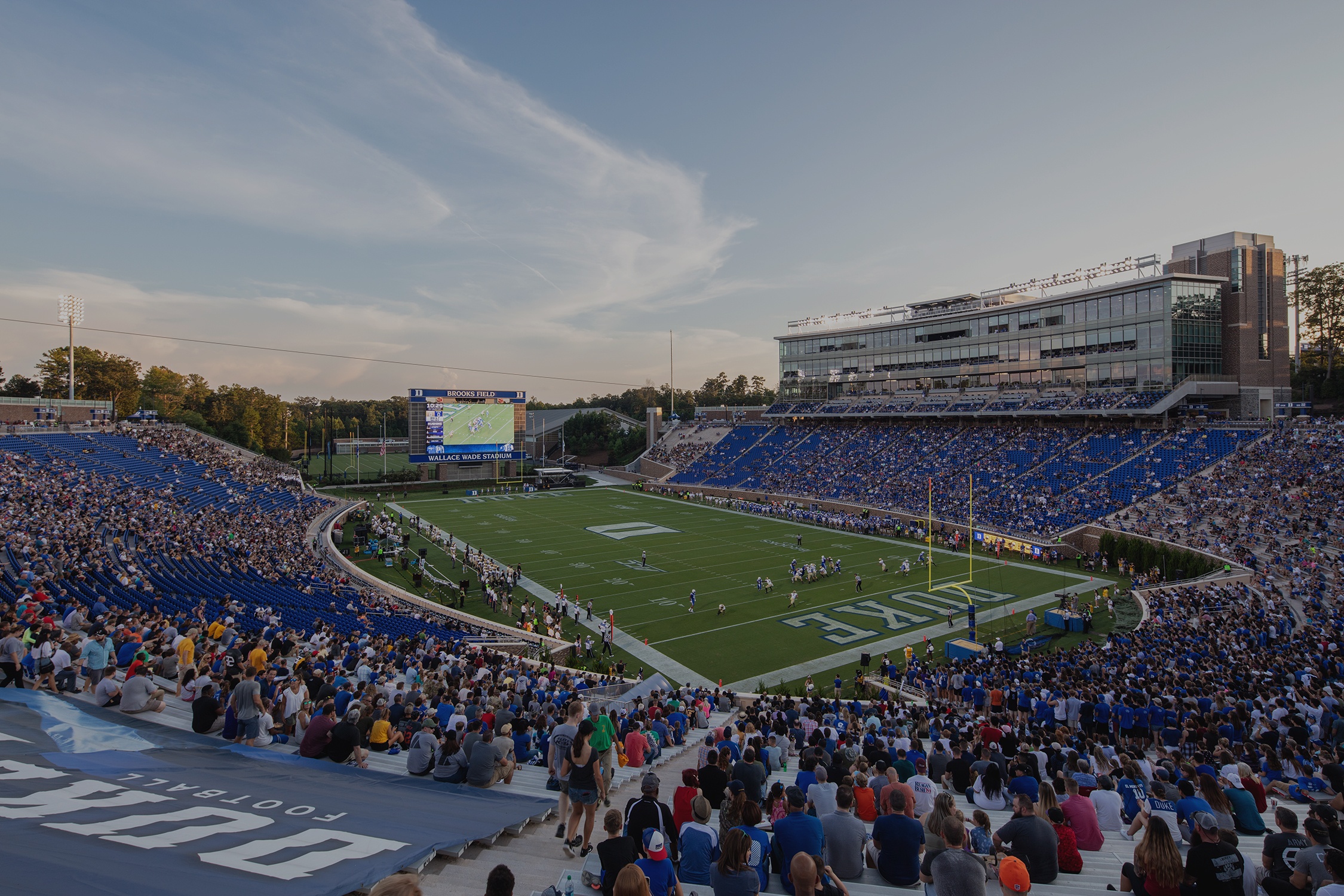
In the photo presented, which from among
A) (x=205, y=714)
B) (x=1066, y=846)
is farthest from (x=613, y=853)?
(x=205, y=714)

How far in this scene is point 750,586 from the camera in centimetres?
3219

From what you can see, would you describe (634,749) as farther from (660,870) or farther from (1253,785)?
(1253,785)

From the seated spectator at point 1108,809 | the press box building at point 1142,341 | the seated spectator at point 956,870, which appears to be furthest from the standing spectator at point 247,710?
the press box building at point 1142,341

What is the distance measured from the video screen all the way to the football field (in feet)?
51.0

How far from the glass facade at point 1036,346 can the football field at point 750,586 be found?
2351cm

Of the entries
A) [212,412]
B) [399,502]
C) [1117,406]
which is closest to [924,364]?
[1117,406]

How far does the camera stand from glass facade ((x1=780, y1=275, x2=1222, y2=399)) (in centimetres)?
4838

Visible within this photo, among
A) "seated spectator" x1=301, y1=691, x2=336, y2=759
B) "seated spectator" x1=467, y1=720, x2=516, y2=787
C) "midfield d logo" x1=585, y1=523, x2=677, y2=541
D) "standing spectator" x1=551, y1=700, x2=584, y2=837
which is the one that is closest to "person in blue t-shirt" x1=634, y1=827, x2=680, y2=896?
"standing spectator" x1=551, y1=700, x2=584, y2=837

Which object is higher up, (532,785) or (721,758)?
(721,758)

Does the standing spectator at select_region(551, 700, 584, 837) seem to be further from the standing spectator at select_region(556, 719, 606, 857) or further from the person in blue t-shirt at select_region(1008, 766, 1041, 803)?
the person in blue t-shirt at select_region(1008, 766, 1041, 803)

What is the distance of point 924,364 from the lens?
66125 millimetres

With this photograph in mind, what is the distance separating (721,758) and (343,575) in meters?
28.5

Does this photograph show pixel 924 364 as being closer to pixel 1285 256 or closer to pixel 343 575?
pixel 1285 256

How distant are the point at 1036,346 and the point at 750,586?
A: 127 ft
